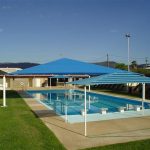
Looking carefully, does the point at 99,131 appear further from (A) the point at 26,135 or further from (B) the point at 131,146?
(A) the point at 26,135

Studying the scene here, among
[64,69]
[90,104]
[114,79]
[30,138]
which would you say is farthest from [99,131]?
[90,104]

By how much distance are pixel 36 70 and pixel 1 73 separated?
3001 millimetres

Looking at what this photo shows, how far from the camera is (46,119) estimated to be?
1412 centimetres

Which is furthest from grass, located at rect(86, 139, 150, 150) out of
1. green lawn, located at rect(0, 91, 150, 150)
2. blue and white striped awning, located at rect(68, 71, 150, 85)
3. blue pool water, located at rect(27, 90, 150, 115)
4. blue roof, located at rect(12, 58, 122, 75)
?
blue roof, located at rect(12, 58, 122, 75)

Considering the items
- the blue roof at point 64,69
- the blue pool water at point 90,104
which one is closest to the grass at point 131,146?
the blue pool water at point 90,104

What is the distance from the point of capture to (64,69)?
23359mm

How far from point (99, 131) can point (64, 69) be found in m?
12.5

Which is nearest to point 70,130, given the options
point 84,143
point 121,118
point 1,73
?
point 84,143

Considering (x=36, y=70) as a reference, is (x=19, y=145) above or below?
below

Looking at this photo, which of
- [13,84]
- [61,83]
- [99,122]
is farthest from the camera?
[61,83]

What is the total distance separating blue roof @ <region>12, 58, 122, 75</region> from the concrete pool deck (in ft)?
29.1

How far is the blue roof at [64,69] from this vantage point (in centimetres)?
2294

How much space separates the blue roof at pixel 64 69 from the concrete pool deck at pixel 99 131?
8858 millimetres

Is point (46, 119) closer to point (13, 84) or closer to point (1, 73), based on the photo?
point (1, 73)
